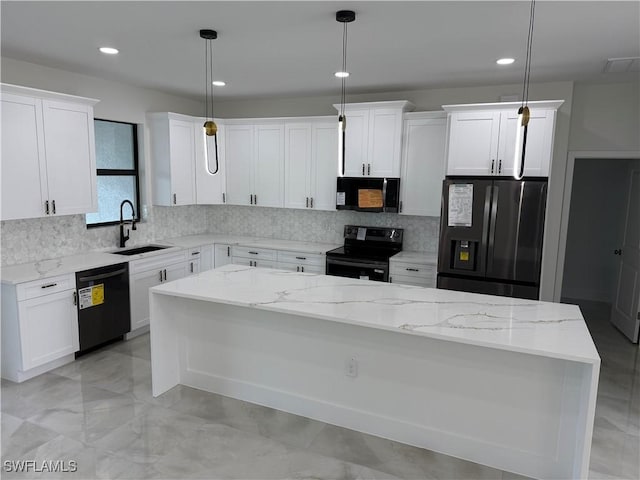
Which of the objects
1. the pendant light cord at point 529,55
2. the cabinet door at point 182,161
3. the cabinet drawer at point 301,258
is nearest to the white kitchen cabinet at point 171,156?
the cabinet door at point 182,161

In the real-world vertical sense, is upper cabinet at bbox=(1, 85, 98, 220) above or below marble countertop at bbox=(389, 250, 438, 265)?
above

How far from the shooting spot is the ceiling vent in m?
3.41

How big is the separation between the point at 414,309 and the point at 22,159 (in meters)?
3.32

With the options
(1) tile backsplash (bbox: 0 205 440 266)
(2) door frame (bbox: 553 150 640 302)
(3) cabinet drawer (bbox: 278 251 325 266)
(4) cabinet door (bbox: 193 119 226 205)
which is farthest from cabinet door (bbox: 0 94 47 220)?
(2) door frame (bbox: 553 150 640 302)

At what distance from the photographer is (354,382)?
9.25 feet

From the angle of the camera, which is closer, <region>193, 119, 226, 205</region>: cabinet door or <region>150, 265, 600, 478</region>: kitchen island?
<region>150, 265, 600, 478</region>: kitchen island

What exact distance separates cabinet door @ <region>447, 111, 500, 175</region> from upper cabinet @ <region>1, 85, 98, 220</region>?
346 centimetres

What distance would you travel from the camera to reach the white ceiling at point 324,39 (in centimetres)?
248

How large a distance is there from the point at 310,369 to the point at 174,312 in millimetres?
1197

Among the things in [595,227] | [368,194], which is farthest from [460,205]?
[595,227]

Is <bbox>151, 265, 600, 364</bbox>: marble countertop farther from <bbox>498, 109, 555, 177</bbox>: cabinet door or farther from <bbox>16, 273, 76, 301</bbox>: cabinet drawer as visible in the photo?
<bbox>498, 109, 555, 177</bbox>: cabinet door

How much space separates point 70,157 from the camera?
384 cm

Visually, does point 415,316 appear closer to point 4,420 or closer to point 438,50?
point 438,50

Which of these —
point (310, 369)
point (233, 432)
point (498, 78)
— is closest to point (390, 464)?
point (310, 369)
